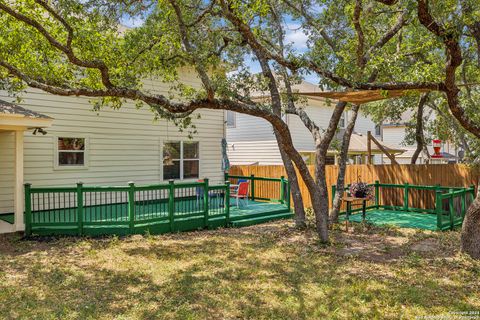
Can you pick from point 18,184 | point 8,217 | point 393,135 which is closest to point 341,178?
point 18,184

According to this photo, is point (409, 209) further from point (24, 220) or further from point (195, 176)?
point (24, 220)

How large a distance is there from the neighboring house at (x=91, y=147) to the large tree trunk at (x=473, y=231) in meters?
8.32

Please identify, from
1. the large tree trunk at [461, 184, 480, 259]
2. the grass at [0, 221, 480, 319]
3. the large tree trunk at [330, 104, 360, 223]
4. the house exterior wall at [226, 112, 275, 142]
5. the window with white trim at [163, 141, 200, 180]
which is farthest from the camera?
the house exterior wall at [226, 112, 275, 142]

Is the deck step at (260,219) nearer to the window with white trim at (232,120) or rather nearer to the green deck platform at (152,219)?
the green deck platform at (152,219)

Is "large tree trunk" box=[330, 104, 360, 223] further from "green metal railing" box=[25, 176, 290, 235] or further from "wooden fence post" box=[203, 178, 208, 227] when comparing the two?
"wooden fence post" box=[203, 178, 208, 227]

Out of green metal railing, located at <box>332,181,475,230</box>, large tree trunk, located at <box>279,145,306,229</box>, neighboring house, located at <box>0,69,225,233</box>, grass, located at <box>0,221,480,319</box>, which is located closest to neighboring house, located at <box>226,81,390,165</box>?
neighboring house, located at <box>0,69,225,233</box>

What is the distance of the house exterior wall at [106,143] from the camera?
33.1 feet

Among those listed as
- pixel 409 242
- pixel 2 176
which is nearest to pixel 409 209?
pixel 409 242

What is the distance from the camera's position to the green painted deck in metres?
10.4

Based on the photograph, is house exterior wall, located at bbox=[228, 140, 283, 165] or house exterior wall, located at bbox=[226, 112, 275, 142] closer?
house exterior wall, located at bbox=[228, 140, 283, 165]

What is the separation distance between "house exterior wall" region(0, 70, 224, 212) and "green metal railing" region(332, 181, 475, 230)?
5.47 metres

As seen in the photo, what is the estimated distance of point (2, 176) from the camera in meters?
9.82

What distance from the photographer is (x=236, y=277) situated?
6.07 meters

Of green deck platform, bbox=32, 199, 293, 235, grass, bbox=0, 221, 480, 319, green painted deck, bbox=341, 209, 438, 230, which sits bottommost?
grass, bbox=0, 221, 480, 319
